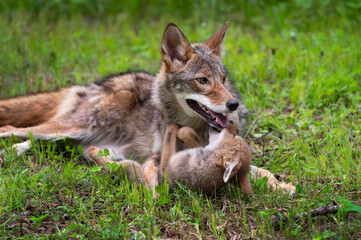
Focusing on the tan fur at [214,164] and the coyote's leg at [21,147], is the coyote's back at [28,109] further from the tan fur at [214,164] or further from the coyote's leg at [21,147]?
the tan fur at [214,164]

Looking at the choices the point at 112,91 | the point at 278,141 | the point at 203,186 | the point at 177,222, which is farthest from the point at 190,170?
the point at 112,91

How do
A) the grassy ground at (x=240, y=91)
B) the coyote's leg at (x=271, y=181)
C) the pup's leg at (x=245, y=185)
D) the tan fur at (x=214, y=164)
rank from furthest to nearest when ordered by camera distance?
the coyote's leg at (x=271, y=181) < the pup's leg at (x=245, y=185) < the tan fur at (x=214, y=164) < the grassy ground at (x=240, y=91)

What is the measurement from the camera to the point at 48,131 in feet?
17.7

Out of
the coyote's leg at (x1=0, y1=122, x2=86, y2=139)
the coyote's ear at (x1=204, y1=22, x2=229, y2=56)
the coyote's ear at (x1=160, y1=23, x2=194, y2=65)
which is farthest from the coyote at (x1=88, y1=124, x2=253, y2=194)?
the coyote's leg at (x1=0, y1=122, x2=86, y2=139)

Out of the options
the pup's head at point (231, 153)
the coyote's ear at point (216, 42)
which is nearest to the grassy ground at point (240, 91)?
the pup's head at point (231, 153)

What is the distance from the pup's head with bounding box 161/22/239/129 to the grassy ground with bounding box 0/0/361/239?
904 mm

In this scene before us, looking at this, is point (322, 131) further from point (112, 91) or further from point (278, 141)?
point (112, 91)

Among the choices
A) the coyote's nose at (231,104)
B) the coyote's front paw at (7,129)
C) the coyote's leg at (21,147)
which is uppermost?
the coyote's nose at (231,104)

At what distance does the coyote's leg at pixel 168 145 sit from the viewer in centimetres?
440

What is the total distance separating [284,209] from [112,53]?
5590mm

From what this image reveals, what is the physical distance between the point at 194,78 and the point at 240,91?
2.05 metres

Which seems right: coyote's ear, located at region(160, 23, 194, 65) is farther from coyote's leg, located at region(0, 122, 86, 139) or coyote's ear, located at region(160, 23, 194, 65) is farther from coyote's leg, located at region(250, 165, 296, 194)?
coyote's leg, located at region(0, 122, 86, 139)

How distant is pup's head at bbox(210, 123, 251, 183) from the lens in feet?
12.6

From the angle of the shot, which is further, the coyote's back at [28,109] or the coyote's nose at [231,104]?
the coyote's back at [28,109]
